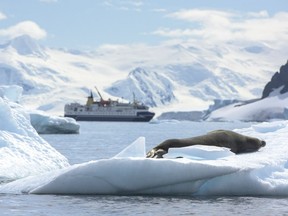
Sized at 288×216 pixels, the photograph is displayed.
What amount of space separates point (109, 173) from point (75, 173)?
620 millimetres

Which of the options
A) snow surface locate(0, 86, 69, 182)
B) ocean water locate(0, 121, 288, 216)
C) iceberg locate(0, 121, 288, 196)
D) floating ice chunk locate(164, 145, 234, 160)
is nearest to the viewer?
ocean water locate(0, 121, 288, 216)

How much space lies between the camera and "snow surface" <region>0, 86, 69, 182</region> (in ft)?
57.8

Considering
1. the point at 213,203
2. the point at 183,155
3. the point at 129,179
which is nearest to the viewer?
the point at 213,203

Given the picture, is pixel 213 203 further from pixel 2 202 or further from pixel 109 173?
pixel 2 202

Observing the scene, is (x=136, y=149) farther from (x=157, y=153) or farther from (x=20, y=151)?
(x=20, y=151)

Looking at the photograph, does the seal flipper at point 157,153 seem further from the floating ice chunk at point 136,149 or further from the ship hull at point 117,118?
the ship hull at point 117,118

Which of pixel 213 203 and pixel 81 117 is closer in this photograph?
pixel 213 203

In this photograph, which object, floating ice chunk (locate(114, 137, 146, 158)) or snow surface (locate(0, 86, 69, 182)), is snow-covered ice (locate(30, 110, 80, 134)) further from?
floating ice chunk (locate(114, 137, 146, 158))

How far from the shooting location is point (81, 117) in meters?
161

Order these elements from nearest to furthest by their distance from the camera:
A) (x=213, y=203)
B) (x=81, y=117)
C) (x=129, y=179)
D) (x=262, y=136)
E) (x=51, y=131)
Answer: (x=213, y=203) → (x=129, y=179) → (x=262, y=136) → (x=51, y=131) → (x=81, y=117)

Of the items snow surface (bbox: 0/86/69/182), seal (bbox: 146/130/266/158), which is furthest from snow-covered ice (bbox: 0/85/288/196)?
snow surface (bbox: 0/86/69/182)

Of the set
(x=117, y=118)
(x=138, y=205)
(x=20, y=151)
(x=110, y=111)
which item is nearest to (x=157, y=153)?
(x=138, y=205)

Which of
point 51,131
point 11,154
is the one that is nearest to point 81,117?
point 51,131

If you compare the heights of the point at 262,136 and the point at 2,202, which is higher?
the point at 262,136
